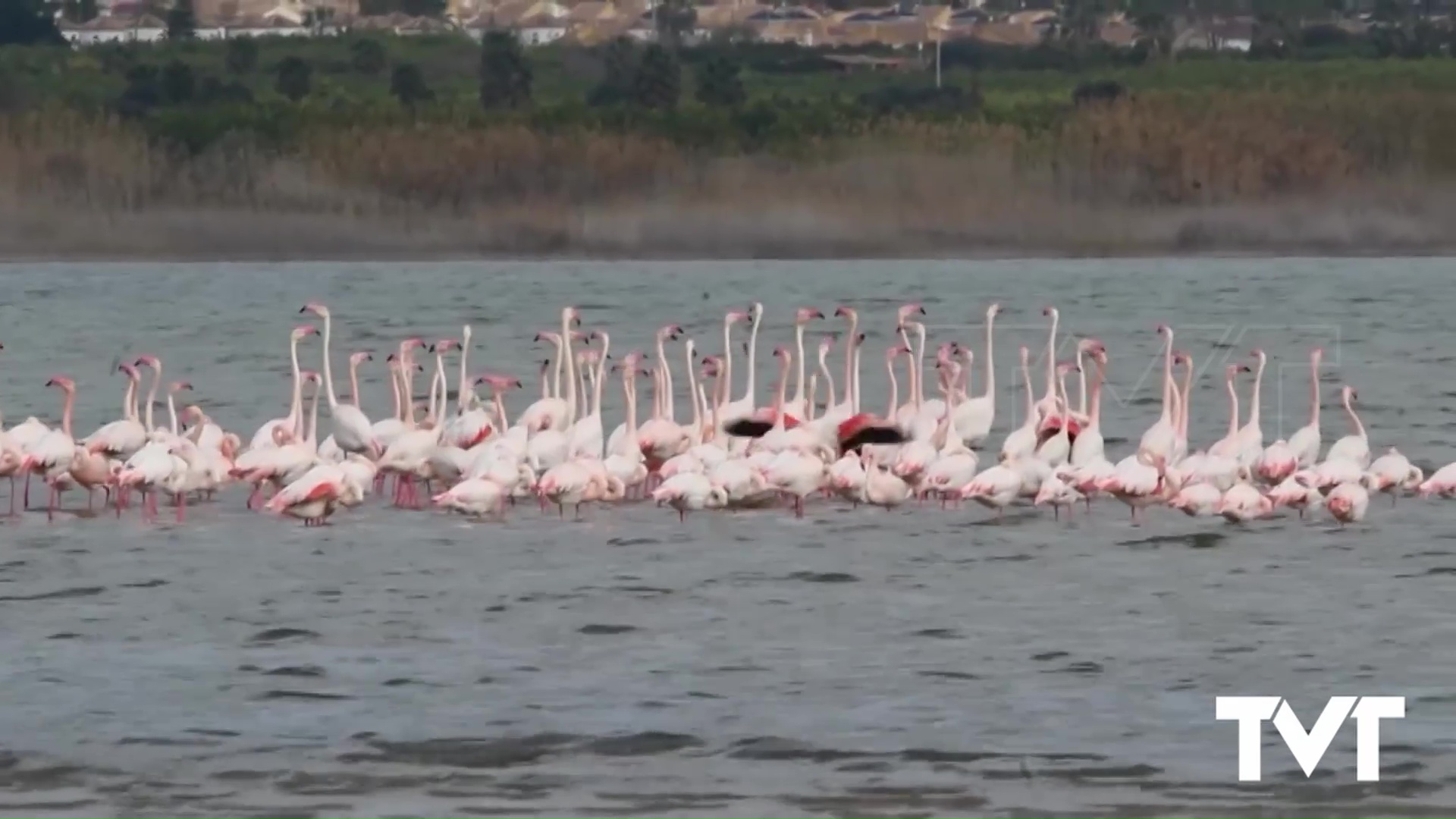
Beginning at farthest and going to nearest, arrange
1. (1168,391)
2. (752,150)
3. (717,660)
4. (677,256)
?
(752,150) → (677,256) → (1168,391) → (717,660)

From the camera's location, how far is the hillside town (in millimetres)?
81188

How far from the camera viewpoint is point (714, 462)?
2041 centimetres

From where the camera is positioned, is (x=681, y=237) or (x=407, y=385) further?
(x=681, y=237)

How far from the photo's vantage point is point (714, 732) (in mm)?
13688

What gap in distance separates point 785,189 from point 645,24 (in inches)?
1460

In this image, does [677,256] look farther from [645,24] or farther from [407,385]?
[645,24]

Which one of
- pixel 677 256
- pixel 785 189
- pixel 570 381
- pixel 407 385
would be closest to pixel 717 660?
pixel 407 385

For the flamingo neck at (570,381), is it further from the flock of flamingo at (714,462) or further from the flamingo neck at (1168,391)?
the flamingo neck at (1168,391)

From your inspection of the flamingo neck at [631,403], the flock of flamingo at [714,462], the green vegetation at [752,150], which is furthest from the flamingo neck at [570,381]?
the green vegetation at [752,150]

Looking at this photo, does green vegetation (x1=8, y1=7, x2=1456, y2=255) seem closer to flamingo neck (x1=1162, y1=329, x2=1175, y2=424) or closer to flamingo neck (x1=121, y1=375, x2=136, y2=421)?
flamingo neck (x1=1162, y1=329, x2=1175, y2=424)

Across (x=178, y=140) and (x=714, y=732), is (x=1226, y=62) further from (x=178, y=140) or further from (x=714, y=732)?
(x=714, y=732)

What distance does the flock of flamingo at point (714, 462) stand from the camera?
19891 millimetres

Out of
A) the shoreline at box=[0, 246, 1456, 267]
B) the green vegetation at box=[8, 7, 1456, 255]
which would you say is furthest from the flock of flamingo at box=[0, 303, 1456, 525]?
the green vegetation at box=[8, 7, 1456, 255]

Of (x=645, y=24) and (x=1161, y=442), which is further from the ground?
(x=1161, y=442)
